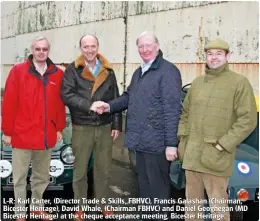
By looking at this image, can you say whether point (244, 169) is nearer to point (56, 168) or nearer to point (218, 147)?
point (218, 147)

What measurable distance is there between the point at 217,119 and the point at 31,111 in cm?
175

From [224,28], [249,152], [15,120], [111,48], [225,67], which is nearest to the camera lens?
[225,67]

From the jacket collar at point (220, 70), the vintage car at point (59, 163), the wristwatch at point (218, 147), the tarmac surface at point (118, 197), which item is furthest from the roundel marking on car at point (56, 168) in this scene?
the jacket collar at point (220, 70)

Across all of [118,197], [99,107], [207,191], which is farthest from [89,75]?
[118,197]

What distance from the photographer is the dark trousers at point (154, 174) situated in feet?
10.1

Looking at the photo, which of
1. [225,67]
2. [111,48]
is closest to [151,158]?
[225,67]

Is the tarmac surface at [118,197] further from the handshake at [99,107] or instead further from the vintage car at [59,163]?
the handshake at [99,107]

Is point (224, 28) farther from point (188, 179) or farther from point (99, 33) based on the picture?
point (188, 179)

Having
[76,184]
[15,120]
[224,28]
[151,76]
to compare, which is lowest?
[76,184]

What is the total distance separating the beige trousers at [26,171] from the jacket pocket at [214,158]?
5.31 feet

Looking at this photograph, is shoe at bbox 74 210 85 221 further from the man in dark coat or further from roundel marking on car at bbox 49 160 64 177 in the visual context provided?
the man in dark coat

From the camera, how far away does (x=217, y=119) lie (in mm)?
2686

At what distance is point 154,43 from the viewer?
3014 mm

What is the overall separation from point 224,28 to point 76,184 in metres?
4.60
